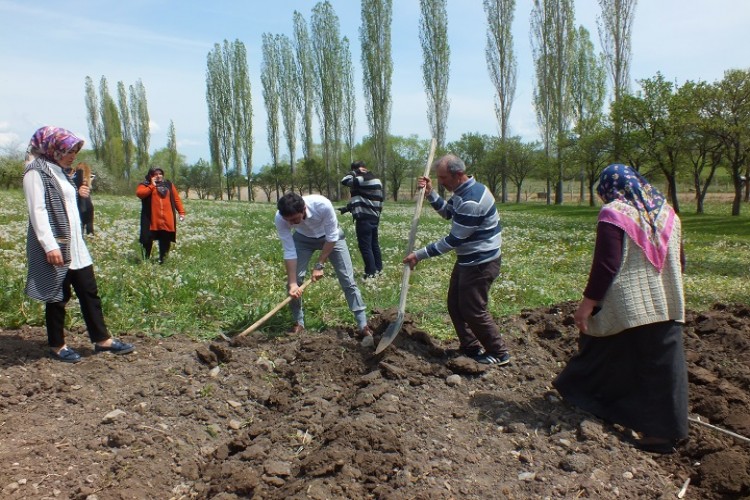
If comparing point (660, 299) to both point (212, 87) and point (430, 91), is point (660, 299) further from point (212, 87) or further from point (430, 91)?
point (212, 87)

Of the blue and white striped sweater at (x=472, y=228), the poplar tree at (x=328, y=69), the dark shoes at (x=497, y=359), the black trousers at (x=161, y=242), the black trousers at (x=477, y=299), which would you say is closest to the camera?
the blue and white striped sweater at (x=472, y=228)

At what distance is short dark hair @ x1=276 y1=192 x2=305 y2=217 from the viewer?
5.20m

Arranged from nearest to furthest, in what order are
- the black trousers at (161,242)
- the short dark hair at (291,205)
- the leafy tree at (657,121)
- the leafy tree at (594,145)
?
the short dark hair at (291,205) → the black trousers at (161,242) → the leafy tree at (657,121) → the leafy tree at (594,145)

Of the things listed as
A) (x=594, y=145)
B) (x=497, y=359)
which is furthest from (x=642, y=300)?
(x=594, y=145)

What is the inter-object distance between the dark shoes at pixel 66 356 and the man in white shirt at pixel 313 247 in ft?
6.27

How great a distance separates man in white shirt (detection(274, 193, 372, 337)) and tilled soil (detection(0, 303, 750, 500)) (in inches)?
19.9

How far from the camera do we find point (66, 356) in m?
4.91

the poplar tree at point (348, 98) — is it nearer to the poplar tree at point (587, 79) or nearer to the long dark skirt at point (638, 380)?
the poplar tree at point (587, 79)

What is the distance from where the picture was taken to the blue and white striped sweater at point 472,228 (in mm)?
4785

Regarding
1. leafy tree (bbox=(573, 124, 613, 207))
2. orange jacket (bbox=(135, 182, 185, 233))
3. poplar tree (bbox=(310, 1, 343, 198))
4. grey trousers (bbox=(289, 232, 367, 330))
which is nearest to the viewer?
grey trousers (bbox=(289, 232, 367, 330))

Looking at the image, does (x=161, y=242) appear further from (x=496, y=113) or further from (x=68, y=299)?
(x=496, y=113)

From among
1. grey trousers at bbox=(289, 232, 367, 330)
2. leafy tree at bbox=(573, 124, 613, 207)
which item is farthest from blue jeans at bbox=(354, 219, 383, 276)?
leafy tree at bbox=(573, 124, 613, 207)

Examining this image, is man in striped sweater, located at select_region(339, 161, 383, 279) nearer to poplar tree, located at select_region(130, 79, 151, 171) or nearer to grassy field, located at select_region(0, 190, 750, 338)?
grassy field, located at select_region(0, 190, 750, 338)

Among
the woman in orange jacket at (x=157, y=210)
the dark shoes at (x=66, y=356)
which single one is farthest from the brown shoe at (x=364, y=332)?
the woman in orange jacket at (x=157, y=210)
